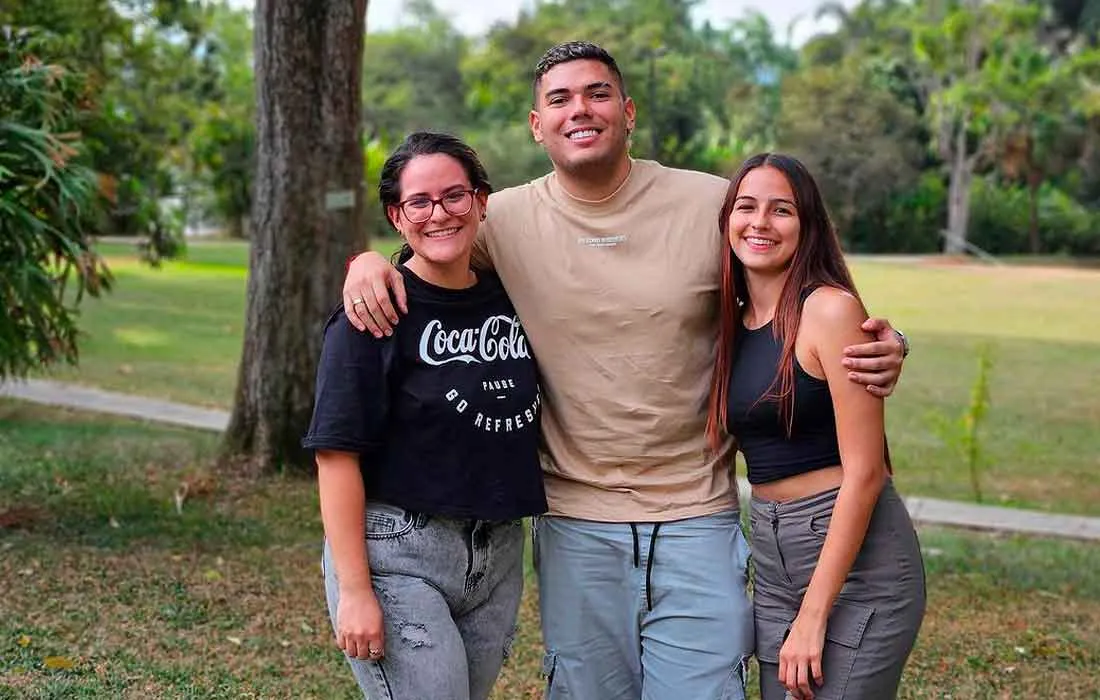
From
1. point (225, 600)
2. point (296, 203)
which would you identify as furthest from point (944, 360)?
point (225, 600)

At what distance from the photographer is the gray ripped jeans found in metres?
2.79

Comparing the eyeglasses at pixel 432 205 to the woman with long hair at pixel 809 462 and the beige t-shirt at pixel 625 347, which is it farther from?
the woman with long hair at pixel 809 462

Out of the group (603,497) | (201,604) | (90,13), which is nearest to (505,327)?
(603,497)

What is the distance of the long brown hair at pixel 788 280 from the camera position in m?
2.93

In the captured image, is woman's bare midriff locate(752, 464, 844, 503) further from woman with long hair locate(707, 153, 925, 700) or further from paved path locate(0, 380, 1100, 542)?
paved path locate(0, 380, 1100, 542)

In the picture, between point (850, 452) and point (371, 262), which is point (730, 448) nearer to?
point (850, 452)

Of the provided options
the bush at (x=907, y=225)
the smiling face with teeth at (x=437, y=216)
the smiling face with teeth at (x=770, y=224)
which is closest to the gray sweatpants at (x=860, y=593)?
the smiling face with teeth at (x=770, y=224)

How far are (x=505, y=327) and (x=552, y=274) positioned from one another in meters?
0.25

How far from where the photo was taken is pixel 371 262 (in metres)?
2.97

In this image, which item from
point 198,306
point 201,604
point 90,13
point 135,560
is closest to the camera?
point 201,604

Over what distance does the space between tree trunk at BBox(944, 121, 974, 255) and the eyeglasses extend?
4567 centimetres

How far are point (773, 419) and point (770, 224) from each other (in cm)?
43

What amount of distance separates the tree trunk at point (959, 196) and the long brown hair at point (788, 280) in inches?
1783

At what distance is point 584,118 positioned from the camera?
10.5 ft
